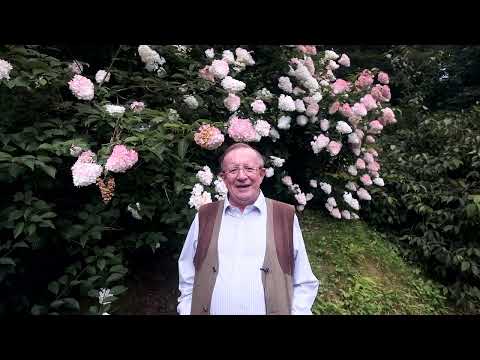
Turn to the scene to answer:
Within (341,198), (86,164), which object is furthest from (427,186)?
(86,164)

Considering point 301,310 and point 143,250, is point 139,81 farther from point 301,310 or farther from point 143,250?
point 301,310

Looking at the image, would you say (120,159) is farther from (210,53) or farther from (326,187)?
(326,187)

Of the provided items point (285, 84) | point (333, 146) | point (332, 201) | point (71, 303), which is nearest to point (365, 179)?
point (332, 201)

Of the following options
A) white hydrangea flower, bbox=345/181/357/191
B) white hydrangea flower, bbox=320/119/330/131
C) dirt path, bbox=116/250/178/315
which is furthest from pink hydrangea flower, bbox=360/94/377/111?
dirt path, bbox=116/250/178/315

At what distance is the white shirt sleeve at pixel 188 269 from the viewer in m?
1.42

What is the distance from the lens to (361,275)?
2.77 metres

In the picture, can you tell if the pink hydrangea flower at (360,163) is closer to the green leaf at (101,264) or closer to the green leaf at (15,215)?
the green leaf at (101,264)

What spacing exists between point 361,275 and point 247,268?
1.73 m

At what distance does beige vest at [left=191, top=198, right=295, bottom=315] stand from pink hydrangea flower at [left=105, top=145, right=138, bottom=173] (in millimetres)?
423

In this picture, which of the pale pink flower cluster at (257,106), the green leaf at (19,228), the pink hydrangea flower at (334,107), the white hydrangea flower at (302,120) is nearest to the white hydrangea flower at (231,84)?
the pale pink flower cluster at (257,106)

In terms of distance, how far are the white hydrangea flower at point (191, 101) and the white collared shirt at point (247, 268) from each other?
3.12 feet

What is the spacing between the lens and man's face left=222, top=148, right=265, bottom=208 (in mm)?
1363

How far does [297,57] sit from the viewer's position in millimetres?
2857

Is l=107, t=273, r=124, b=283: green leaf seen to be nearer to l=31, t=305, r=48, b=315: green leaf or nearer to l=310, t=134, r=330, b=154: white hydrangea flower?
l=31, t=305, r=48, b=315: green leaf
